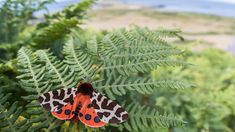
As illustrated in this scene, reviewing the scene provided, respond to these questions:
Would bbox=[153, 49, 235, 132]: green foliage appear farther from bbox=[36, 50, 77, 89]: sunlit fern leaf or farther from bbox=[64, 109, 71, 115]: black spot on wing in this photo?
bbox=[64, 109, 71, 115]: black spot on wing

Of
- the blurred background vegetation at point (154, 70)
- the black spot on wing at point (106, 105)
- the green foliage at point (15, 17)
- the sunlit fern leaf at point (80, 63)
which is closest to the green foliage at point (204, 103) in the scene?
the blurred background vegetation at point (154, 70)

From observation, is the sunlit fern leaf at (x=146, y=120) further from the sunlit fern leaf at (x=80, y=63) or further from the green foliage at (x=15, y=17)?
the green foliage at (x=15, y=17)

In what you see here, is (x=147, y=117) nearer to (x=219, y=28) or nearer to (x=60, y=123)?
(x=60, y=123)

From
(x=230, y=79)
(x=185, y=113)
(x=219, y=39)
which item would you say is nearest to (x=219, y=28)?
(x=219, y=39)

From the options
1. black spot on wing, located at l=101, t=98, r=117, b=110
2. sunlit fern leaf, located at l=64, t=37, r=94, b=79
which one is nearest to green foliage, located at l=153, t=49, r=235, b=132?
sunlit fern leaf, located at l=64, t=37, r=94, b=79

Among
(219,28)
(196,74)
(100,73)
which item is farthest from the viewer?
(219,28)

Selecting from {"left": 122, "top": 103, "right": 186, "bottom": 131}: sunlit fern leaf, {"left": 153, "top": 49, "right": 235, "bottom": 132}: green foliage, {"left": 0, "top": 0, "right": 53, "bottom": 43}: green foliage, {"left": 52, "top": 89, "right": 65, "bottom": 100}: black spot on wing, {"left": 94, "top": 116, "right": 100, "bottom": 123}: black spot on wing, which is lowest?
{"left": 153, "top": 49, "right": 235, "bottom": 132}: green foliage

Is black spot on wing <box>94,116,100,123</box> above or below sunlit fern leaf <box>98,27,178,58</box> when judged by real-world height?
below

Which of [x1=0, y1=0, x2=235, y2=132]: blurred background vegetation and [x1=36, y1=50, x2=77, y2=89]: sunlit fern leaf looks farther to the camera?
[x1=0, y1=0, x2=235, y2=132]: blurred background vegetation
